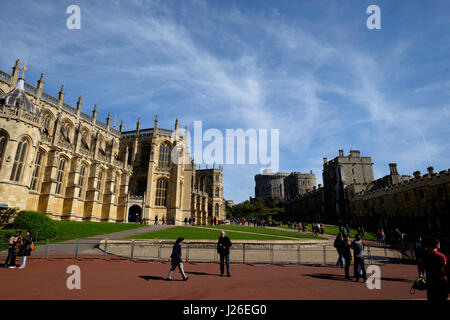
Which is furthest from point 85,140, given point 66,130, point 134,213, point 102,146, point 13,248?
point 13,248

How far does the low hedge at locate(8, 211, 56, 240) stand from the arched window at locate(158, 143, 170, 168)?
82.6ft

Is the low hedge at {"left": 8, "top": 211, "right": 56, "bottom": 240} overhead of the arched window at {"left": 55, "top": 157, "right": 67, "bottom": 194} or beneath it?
beneath

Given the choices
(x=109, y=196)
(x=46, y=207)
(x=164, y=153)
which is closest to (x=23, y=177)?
(x=46, y=207)

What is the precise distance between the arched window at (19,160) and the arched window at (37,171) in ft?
14.4

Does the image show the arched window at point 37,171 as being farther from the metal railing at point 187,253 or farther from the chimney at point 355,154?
the chimney at point 355,154

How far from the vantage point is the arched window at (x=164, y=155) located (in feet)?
146

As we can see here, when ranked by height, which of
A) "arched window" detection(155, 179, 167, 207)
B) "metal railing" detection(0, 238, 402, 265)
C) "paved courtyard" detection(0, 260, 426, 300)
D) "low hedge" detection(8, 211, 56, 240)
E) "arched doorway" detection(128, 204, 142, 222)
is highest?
"arched window" detection(155, 179, 167, 207)

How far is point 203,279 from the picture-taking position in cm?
890

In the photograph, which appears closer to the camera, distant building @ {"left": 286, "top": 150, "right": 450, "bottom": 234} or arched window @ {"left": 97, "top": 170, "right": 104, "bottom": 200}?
distant building @ {"left": 286, "top": 150, "right": 450, "bottom": 234}

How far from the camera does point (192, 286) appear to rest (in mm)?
7738

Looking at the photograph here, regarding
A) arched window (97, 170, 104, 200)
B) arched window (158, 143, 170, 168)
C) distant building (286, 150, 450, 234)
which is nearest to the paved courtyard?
distant building (286, 150, 450, 234)

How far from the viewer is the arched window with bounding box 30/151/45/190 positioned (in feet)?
93.8

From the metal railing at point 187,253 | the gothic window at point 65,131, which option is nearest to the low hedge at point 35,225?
the metal railing at point 187,253

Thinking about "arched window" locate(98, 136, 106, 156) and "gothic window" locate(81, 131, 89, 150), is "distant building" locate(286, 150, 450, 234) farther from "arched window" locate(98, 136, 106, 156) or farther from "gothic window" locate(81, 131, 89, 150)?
"gothic window" locate(81, 131, 89, 150)
